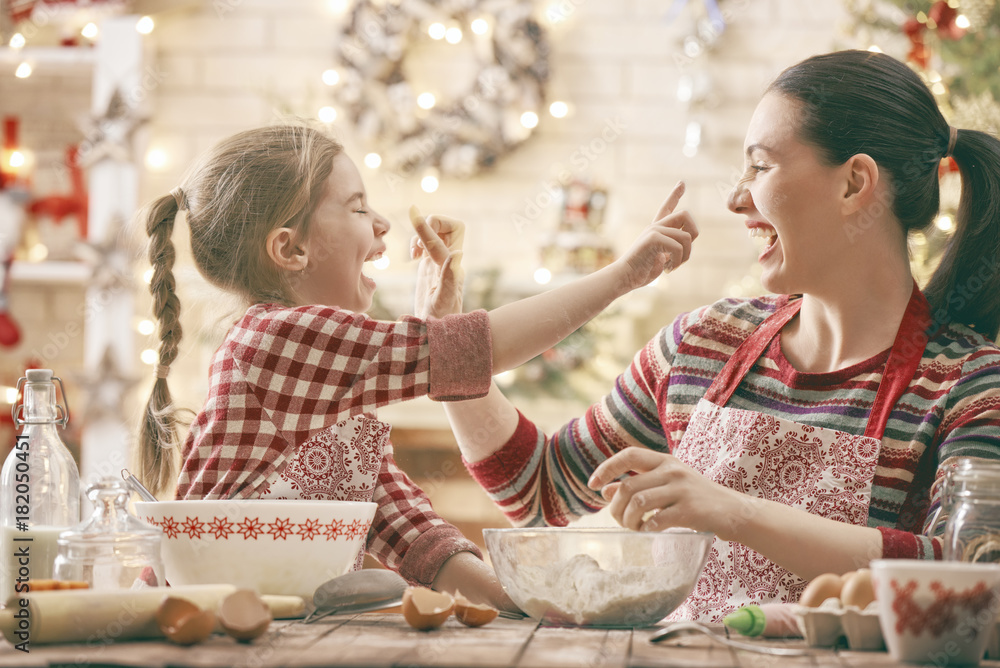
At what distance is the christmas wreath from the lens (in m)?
3.39

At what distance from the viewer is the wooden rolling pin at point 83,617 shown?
60 cm

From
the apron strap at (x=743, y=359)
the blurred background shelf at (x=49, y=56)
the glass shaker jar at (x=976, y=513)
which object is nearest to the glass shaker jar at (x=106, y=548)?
the glass shaker jar at (x=976, y=513)

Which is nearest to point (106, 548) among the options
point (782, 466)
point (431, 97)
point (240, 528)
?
point (240, 528)

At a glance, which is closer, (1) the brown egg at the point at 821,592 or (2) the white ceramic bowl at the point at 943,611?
(2) the white ceramic bowl at the point at 943,611

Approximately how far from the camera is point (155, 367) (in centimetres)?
110

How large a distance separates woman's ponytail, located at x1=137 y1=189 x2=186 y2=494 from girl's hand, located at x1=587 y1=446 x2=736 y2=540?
1.76 feet

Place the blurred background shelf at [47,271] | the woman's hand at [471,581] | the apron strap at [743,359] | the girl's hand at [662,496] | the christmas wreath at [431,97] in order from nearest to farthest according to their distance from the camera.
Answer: the girl's hand at [662,496], the woman's hand at [471,581], the apron strap at [743,359], the blurred background shelf at [47,271], the christmas wreath at [431,97]

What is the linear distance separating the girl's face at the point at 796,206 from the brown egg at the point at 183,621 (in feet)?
2.65

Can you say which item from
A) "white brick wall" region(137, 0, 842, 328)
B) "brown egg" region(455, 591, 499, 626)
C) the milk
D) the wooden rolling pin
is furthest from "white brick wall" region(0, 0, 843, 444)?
the wooden rolling pin

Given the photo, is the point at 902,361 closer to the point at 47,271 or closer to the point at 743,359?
the point at 743,359

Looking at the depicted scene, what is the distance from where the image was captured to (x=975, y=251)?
1.15 metres

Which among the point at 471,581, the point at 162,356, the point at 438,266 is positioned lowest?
the point at 471,581

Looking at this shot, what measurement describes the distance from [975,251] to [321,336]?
0.79 m

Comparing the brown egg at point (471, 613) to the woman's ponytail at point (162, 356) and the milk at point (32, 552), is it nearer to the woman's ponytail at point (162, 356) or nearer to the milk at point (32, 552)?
the milk at point (32, 552)
